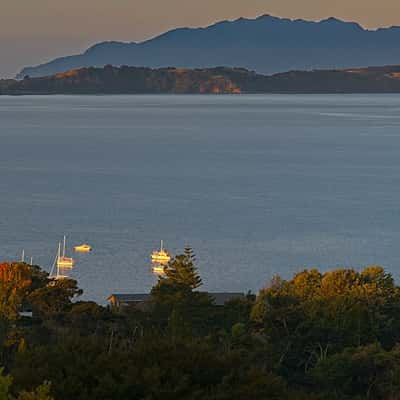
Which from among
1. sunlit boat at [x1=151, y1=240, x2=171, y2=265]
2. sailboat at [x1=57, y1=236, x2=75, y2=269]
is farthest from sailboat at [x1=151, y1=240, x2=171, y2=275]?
sailboat at [x1=57, y1=236, x2=75, y2=269]

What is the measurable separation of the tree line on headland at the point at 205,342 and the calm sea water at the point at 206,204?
13.2 m

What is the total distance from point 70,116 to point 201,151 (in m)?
83.7

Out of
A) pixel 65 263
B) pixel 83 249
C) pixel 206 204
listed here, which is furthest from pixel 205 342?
pixel 206 204

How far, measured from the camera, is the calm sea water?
4178 centimetres

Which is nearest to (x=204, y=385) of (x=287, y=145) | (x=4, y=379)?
(x=4, y=379)

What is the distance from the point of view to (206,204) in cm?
5853

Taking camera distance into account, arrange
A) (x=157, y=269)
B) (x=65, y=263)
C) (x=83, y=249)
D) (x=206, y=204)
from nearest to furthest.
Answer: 1. (x=157, y=269)
2. (x=65, y=263)
3. (x=83, y=249)
4. (x=206, y=204)

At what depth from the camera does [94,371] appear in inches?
415

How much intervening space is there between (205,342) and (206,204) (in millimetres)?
46194

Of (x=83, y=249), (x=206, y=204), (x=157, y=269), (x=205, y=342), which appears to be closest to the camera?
(x=205, y=342)

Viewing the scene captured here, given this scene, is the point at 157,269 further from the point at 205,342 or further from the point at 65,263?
the point at 205,342

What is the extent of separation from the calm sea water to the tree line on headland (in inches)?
521

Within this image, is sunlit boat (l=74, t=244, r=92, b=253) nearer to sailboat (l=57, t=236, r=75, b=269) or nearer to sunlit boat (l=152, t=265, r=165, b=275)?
sailboat (l=57, t=236, r=75, b=269)

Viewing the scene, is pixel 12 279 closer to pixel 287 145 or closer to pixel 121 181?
pixel 121 181
